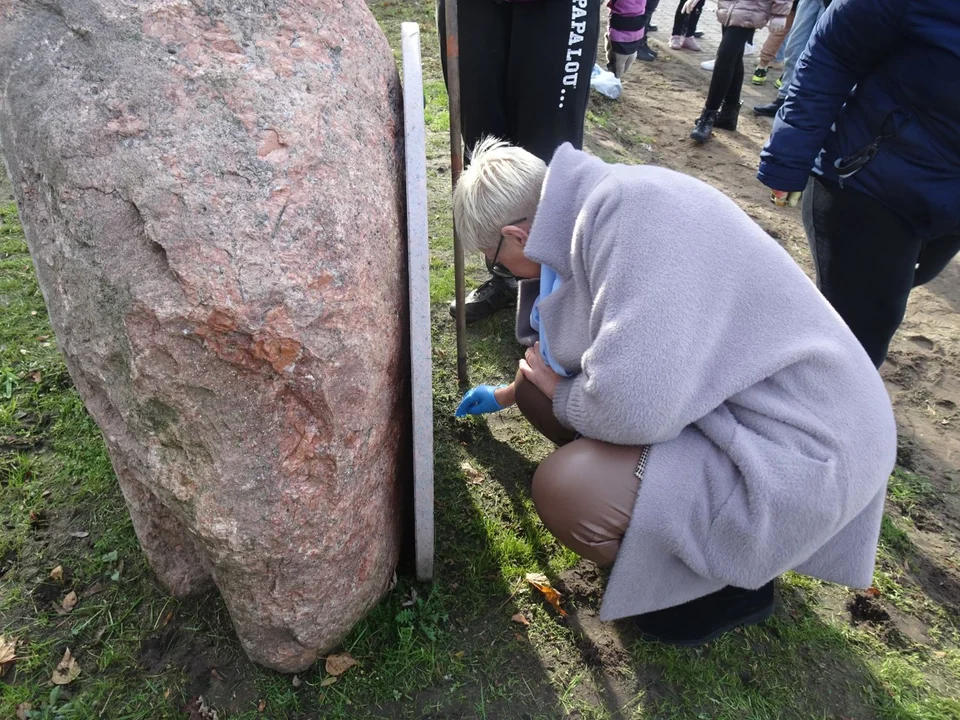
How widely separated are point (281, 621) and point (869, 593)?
2.02m

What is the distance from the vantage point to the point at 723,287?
5.28 feet

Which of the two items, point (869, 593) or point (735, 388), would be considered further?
Answer: point (869, 593)

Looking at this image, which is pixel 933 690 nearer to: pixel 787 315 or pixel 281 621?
pixel 787 315

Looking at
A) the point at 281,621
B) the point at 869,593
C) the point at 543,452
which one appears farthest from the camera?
the point at 543,452

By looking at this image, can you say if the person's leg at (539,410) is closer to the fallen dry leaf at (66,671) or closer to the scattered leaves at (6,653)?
the fallen dry leaf at (66,671)

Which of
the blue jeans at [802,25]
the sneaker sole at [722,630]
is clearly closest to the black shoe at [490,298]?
the sneaker sole at [722,630]

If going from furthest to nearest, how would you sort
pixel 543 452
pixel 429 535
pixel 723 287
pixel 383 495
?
pixel 543 452
pixel 429 535
pixel 383 495
pixel 723 287

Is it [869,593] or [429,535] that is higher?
[429,535]

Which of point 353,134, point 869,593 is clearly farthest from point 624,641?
point 353,134

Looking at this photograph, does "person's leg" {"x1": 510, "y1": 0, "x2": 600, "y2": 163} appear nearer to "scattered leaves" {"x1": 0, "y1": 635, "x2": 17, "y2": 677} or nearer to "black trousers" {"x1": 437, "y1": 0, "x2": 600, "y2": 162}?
"black trousers" {"x1": 437, "y1": 0, "x2": 600, "y2": 162}

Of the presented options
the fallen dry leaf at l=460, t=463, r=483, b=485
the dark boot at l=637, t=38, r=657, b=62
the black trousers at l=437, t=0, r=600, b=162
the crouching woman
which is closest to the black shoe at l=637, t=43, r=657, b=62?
the dark boot at l=637, t=38, r=657, b=62

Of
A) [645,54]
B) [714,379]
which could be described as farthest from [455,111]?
[645,54]

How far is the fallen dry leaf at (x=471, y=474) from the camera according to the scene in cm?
272

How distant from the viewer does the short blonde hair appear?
1958 millimetres
